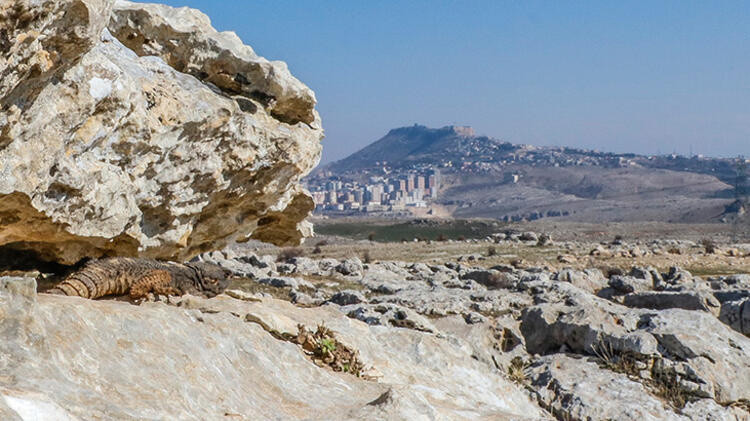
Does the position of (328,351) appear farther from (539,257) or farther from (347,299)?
(539,257)

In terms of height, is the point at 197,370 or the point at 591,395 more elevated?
the point at 197,370

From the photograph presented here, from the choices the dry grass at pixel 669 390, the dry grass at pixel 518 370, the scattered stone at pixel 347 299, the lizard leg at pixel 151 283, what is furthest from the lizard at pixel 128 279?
the scattered stone at pixel 347 299

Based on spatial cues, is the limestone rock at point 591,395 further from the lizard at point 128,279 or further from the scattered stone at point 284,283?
the scattered stone at point 284,283

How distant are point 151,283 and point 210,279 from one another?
4.12 feet

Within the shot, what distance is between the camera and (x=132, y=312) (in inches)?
242

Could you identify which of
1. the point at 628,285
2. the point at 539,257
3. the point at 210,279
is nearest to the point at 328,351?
the point at 210,279

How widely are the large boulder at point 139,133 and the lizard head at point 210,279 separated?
2.00 feet

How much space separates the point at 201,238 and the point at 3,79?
5.71 m

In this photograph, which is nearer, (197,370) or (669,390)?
(197,370)

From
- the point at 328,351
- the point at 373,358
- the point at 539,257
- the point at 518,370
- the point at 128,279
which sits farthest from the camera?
the point at 539,257


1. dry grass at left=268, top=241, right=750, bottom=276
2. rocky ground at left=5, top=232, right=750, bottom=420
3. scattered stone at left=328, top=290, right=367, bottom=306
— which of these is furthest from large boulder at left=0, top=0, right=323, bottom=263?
dry grass at left=268, top=241, right=750, bottom=276

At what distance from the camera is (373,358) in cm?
845

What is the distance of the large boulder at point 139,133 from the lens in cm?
554

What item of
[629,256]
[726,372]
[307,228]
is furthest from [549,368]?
[629,256]
